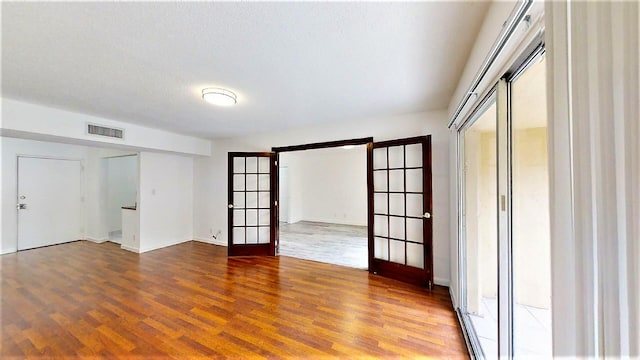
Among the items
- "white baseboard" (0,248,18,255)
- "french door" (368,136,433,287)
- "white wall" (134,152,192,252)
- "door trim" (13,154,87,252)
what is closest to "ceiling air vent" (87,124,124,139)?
"white wall" (134,152,192,252)

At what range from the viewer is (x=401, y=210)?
3.26 meters

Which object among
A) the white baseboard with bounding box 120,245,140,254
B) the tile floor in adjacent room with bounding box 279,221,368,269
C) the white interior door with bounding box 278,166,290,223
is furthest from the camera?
the white interior door with bounding box 278,166,290,223

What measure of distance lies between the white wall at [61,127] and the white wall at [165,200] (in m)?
0.73

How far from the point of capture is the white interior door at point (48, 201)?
463cm

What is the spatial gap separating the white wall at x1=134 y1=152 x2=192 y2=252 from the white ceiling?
199cm

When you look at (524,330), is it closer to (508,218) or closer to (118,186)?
(508,218)

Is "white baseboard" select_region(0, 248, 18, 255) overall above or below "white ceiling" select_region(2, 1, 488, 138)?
below

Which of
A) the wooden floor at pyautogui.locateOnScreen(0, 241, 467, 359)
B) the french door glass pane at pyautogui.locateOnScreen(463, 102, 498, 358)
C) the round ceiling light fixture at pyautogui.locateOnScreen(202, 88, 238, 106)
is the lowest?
the wooden floor at pyautogui.locateOnScreen(0, 241, 467, 359)

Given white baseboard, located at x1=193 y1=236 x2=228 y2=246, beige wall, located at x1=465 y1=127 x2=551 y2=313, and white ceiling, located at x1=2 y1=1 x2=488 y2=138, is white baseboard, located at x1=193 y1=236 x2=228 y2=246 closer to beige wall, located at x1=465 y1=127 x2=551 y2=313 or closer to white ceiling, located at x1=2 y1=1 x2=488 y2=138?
white ceiling, located at x1=2 y1=1 x2=488 y2=138

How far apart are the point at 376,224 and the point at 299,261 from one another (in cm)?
149

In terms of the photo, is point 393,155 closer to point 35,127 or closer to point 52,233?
point 35,127

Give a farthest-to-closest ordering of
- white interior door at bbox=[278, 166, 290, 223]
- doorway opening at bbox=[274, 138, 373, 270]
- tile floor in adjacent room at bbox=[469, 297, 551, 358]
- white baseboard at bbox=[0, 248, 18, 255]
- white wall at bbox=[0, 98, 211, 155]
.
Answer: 1. white interior door at bbox=[278, 166, 290, 223]
2. doorway opening at bbox=[274, 138, 373, 270]
3. white baseboard at bbox=[0, 248, 18, 255]
4. white wall at bbox=[0, 98, 211, 155]
5. tile floor in adjacent room at bbox=[469, 297, 551, 358]

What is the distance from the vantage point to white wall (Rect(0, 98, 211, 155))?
8.72 ft

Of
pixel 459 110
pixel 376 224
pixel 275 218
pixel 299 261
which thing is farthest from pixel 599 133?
pixel 275 218
